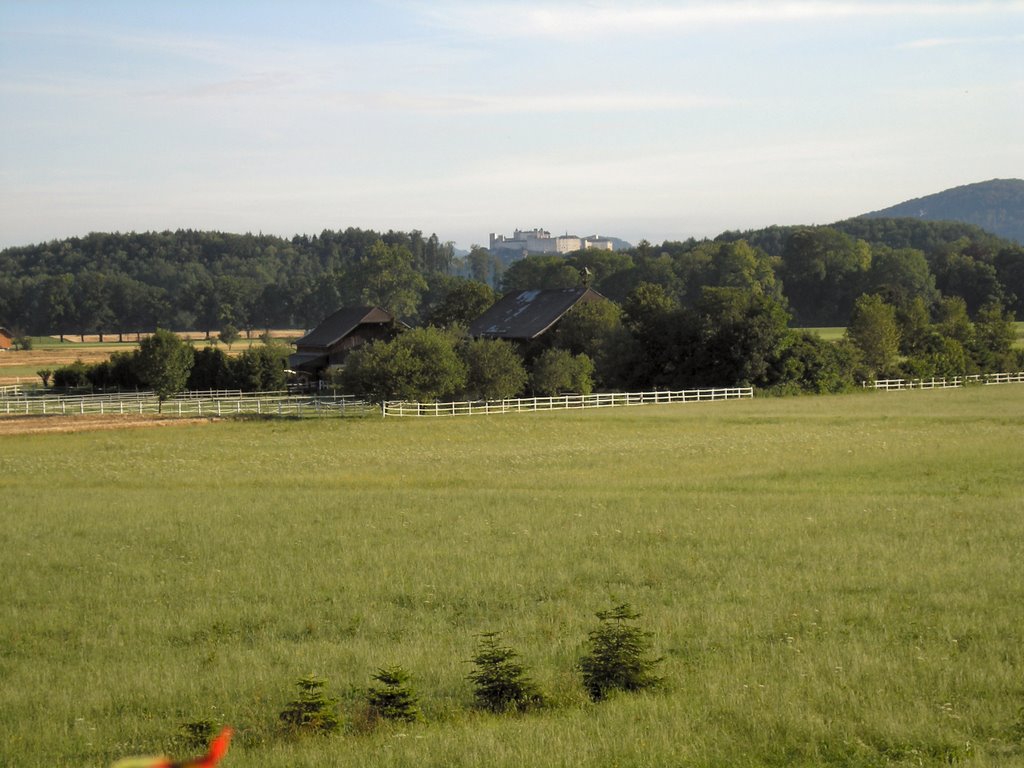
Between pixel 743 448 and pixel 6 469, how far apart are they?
84.8 ft

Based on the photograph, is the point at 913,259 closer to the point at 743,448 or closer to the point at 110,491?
the point at 743,448

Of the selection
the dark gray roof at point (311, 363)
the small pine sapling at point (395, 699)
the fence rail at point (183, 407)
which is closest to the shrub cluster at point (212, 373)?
the dark gray roof at point (311, 363)

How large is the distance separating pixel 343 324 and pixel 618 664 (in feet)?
232

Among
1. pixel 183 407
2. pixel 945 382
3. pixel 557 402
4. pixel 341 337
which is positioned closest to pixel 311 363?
pixel 341 337

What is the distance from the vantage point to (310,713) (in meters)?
10.0

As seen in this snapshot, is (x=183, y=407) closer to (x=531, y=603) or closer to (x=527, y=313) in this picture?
(x=527, y=313)

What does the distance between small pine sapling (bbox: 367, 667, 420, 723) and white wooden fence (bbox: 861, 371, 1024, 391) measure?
6456 cm

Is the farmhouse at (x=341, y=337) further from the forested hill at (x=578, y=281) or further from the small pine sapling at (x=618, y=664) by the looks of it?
the small pine sapling at (x=618, y=664)

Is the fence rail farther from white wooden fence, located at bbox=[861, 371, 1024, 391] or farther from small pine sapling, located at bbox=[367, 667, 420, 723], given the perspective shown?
small pine sapling, located at bbox=[367, 667, 420, 723]

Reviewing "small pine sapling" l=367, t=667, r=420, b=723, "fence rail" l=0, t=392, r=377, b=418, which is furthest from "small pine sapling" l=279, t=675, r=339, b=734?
"fence rail" l=0, t=392, r=377, b=418

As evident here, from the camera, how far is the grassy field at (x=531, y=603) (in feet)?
31.8

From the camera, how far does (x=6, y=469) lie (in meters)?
35.1

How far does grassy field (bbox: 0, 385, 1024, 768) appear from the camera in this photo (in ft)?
31.8

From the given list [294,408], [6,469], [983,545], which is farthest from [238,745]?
[294,408]
